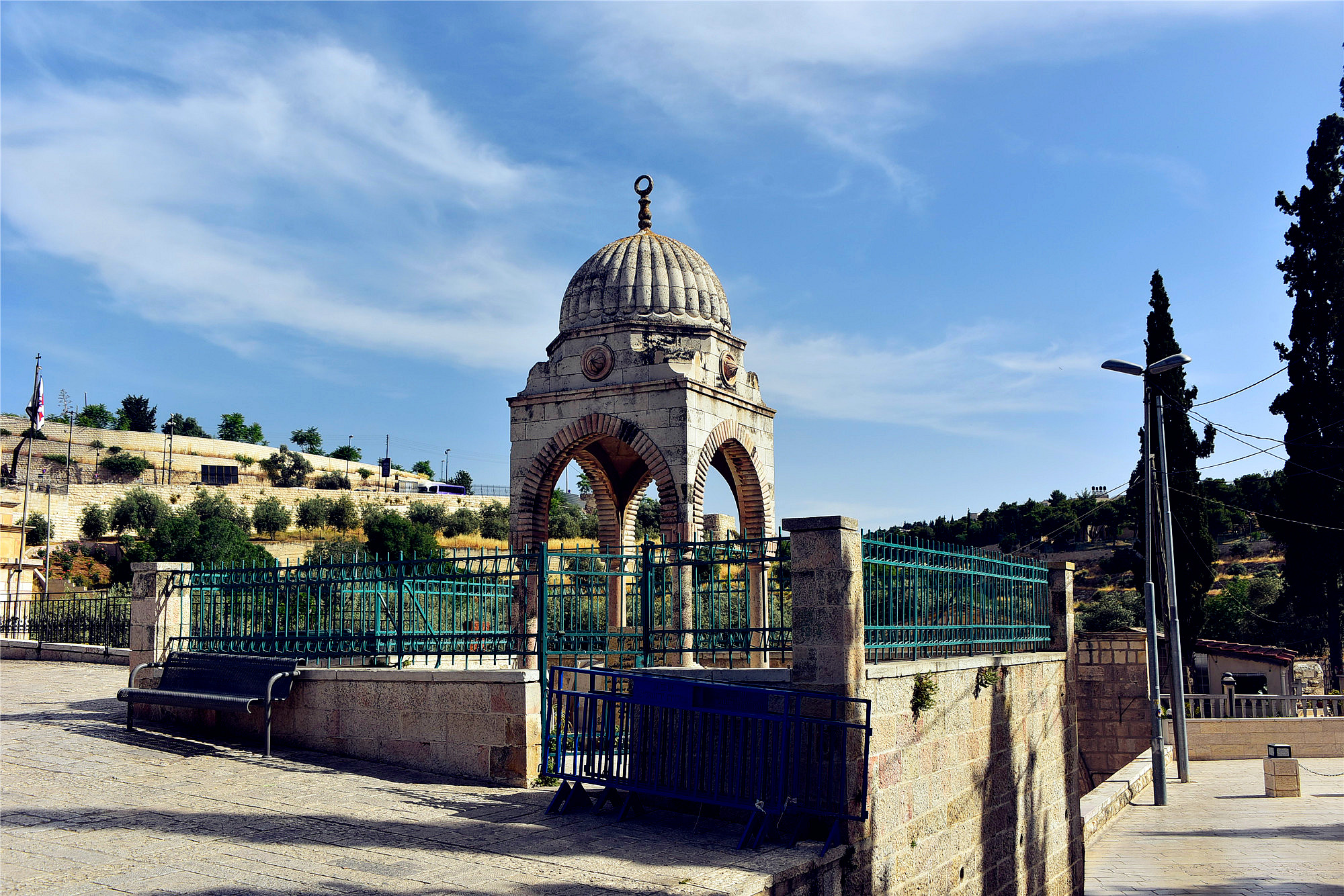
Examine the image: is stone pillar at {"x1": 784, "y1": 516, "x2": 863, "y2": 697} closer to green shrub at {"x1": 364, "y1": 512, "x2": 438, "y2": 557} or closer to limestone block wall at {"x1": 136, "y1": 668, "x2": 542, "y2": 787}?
limestone block wall at {"x1": 136, "y1": 668, "x2": 542, "y2": 787}

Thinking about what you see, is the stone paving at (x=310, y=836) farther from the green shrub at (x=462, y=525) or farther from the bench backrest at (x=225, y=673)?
the green shrub at (x=462, y=525)

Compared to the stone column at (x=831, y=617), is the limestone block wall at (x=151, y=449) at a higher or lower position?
higher

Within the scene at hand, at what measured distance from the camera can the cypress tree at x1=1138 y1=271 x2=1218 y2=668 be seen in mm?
27359

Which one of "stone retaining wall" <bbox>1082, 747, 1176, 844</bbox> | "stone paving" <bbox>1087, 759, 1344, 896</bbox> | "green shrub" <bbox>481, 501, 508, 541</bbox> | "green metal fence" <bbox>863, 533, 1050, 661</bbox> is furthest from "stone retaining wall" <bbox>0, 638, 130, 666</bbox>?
"green shrub" <bbox>481, 501, 508, 541</bbox>

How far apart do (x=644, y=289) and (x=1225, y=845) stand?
10.4 m

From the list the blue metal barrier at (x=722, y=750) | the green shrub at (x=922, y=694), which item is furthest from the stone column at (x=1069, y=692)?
the blue metal barrier at (x=722, y=750)

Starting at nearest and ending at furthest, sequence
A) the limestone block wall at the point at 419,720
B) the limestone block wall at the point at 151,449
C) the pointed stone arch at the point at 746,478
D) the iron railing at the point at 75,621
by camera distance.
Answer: the limestone block wall at the point at 419,720 → the pointed stone arch at the point at 746,478 → the iron railing at the point at 75,621 → the limestone block wall at the point at 151,449

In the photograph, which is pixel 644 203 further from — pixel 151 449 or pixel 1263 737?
pixel 151 449

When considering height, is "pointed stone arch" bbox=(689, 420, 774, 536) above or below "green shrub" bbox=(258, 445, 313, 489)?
below

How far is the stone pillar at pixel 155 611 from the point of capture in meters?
10.1

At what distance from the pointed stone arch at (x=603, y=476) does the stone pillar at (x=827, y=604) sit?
→ 5.69m

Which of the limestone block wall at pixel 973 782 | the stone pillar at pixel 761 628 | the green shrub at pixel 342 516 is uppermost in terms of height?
the green shrub at pixel 342 516

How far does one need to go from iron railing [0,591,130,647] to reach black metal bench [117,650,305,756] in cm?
813

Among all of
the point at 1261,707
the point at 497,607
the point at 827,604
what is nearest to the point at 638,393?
the point at 497,607
